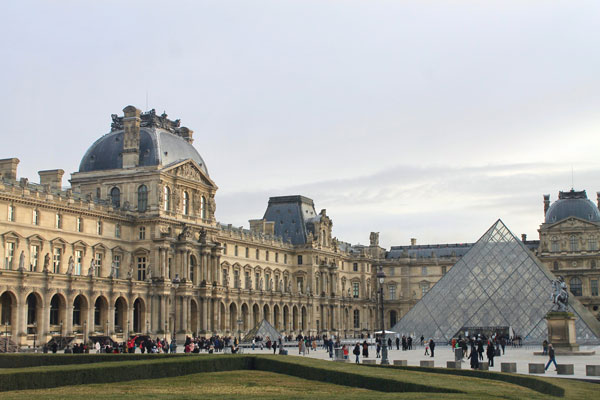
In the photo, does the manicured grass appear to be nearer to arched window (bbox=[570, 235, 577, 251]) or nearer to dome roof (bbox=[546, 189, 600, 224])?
arched window (bbox=[570, 235, 577, 251])

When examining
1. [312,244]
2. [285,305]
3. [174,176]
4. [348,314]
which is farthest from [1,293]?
[348,314]

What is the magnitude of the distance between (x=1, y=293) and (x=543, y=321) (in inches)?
1374

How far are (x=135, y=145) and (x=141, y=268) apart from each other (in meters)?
9.25

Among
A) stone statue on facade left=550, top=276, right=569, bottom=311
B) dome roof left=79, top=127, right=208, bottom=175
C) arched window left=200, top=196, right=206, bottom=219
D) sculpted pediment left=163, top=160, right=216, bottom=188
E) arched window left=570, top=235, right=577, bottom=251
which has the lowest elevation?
stone statue on facade left=550, top=276, right=569, bottom=311

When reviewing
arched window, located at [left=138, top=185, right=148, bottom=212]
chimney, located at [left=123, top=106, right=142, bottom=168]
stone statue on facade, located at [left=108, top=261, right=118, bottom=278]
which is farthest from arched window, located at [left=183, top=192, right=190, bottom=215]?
stone statue on facade, located at [left=108, top=261, right=118, bottom=278]

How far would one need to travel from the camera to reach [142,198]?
200 ft

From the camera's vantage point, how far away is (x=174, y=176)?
2440 inches

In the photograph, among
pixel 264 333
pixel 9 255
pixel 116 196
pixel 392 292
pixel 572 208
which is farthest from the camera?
pixel 392 292

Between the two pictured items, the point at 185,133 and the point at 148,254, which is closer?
the point at 148,254

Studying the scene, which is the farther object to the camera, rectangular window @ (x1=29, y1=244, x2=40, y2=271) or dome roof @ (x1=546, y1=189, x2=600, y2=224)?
dome roof @ (x1=546, y1=189, x2=600, y2=224)

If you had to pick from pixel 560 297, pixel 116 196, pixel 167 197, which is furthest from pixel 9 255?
pixel 560 297

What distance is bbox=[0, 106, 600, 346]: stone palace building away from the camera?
1955 inches

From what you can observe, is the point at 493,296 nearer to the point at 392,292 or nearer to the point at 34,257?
the point at 34,257

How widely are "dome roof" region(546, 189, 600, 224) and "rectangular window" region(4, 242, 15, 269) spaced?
67.4 m
